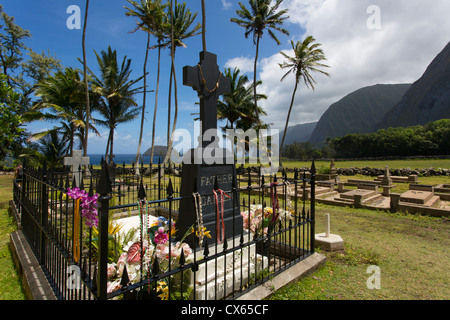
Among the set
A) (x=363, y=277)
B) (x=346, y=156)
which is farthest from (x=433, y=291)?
(x=346, y=156)

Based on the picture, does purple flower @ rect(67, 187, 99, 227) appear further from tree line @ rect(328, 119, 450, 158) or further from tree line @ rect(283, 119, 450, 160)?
tree line @ rect(328, 119, 450, 158)

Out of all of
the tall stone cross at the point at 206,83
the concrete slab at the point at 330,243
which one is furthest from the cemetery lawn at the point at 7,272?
the concrete slab at the point at 330,243

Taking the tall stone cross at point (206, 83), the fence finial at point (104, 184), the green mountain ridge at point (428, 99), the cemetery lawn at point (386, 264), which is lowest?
the cemetery lawn at point (386, 264)

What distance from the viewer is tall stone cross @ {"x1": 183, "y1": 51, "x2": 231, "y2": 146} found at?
3836 millimetres

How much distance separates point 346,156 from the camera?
216ft

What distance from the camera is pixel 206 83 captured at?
400cm

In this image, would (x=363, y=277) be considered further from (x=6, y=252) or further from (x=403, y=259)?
(x=6, y=252)

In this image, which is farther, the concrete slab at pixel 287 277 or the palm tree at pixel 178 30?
the palm tree at pixel 178 30

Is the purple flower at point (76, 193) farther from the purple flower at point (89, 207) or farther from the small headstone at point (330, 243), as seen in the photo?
the small headstone at point (330, 243)

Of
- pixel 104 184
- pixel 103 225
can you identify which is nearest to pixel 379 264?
pixel 103 225

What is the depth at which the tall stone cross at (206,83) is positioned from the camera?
3836 mm

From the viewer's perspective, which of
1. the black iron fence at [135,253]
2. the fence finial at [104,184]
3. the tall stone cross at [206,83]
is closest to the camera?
the fence finial at [104,184]

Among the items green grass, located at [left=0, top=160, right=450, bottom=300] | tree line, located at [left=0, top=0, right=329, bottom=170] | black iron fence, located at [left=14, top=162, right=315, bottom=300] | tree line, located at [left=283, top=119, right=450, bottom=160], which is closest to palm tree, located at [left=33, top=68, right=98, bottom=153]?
tree line, located at [left=0, top=0, right=329, bottom=170]

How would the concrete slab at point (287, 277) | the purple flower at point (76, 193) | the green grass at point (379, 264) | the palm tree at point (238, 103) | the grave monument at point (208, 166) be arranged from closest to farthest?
the purple flower at point (76, 193) < the concrete slab at point (287, 277) < the green grass at point (379, 264) < the grave monument at point (208, 166) < the palm tree at point (238, 103)
